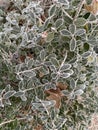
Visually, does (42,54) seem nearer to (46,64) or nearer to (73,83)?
(46,64)

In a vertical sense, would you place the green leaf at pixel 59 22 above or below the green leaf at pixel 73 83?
above

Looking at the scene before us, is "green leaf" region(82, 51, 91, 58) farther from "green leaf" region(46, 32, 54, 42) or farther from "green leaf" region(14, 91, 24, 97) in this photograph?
"green leaf" region(14, 91, 24, 97)

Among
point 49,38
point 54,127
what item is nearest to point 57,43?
point 49,38

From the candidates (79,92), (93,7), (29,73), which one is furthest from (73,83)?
(93,7)

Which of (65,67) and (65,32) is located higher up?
(65,32)

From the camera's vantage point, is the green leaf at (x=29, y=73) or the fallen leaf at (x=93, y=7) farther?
the fallen leaf at (x=93, y=7)

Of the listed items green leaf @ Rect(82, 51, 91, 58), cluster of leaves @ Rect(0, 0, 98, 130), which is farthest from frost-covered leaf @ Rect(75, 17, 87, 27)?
green leaf @ Rect(82, 51, 91, 58)

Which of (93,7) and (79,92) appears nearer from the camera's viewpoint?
(79,92)

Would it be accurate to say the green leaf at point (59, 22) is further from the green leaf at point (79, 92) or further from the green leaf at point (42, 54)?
the green leaf at point (79, 92)

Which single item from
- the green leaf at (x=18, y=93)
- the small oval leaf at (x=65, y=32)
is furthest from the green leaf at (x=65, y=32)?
the green leaf at (x=18, y=93)
